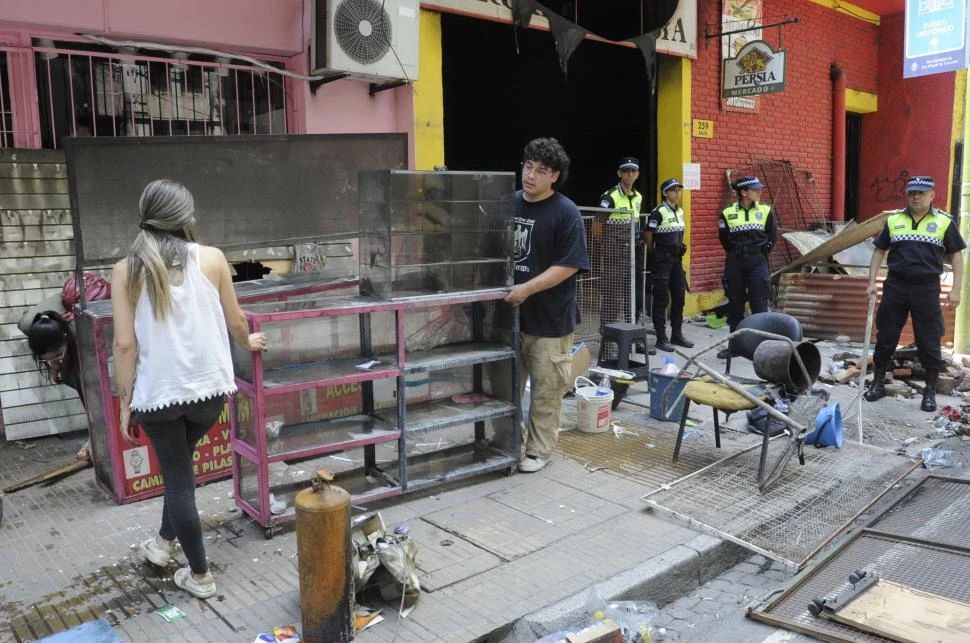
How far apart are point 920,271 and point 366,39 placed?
548cm

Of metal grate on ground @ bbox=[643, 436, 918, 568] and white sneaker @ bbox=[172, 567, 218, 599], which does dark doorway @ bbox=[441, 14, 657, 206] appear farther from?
white sneaker @ bbox=[172, 567, 218, 599]

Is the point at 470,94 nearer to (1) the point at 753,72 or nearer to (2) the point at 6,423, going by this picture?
(1) the point at 753,72

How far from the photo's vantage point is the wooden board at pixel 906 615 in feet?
10.9

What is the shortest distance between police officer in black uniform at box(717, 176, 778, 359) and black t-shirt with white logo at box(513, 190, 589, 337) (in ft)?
16.1

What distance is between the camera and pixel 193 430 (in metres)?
3.59

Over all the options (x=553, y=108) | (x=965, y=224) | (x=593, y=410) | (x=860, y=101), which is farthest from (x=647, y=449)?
(x=860, y=101)

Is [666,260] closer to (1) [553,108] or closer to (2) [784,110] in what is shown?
(1) [553,108]

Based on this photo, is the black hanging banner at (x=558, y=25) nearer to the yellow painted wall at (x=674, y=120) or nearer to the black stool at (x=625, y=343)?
the black stool at (x=625, y=343)

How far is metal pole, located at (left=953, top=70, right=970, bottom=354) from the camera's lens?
336 inches

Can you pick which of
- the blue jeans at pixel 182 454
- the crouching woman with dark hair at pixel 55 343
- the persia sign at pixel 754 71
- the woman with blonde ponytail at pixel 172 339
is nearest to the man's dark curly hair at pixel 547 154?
the woman with blonde ponytail at pixel 172 339

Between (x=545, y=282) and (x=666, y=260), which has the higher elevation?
(x=545, y=282)

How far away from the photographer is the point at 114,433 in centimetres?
464

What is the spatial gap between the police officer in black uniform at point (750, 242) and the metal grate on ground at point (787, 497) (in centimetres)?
382

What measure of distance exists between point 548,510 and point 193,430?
7.15 ft
